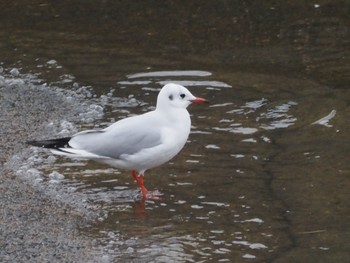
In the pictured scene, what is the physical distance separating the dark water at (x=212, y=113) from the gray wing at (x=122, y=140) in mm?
366

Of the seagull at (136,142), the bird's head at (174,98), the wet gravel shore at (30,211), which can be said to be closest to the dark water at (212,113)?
the wet gravel shore at (30,211)

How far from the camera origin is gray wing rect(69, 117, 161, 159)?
21.5ft

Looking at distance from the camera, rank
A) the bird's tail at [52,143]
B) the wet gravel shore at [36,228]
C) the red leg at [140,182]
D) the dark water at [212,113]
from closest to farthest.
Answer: the wet gravel shore at [36,228]
the dark water at [212,113]
the bird's tail at [52,143]
the red leg at [140,182]

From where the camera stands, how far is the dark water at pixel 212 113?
601 centimetres

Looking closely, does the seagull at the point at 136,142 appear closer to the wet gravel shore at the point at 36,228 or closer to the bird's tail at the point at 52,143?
the bird's tail at the point at 52,143

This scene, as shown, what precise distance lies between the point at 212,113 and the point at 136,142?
1929 millimetres

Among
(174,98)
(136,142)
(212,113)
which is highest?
(174,98)

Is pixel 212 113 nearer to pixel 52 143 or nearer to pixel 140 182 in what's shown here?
pixel 140 182

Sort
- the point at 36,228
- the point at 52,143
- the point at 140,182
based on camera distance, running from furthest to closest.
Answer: the point at 140,182, the point at 52,143, the point at 36,228

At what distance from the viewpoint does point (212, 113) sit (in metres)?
8.38

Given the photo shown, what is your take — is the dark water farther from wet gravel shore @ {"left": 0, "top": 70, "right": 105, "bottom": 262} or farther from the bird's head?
the bird's head

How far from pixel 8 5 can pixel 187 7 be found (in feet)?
7.51

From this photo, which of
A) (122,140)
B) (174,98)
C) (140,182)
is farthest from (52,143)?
(174,98)

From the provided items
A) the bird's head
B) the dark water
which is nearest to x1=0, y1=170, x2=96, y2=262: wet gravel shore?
the dark water
